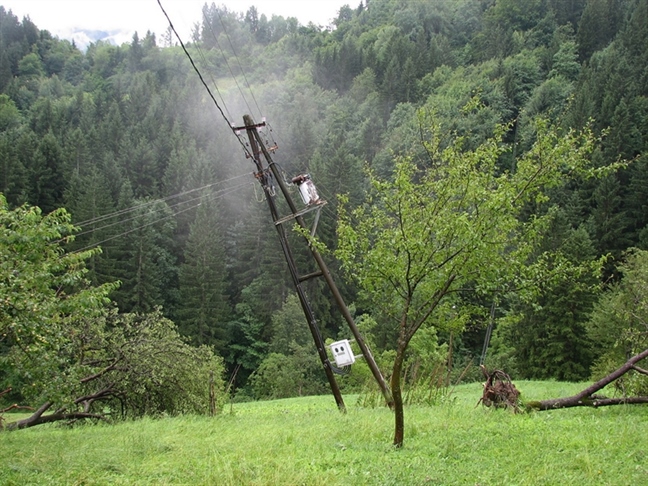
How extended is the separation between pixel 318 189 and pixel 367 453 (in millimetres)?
54400

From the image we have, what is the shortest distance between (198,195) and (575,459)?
2620 inches

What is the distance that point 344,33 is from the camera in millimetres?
157250

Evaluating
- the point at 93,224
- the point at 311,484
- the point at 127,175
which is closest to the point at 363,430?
the point at 311,484

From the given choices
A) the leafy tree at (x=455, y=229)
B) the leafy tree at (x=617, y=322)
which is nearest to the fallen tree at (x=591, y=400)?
the leafy tree at (x=455, y=229)

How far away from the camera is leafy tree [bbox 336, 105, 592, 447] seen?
25.4 feet

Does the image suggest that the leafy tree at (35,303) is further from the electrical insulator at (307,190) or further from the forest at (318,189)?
the electrical insulator at (307,190)

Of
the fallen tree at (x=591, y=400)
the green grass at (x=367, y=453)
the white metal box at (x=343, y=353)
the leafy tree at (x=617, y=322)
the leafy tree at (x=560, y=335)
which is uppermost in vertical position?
the green grass at (x=367, y=453)

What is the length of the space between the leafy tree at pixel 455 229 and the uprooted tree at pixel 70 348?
510cm

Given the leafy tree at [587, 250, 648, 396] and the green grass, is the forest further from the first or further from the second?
the green grass

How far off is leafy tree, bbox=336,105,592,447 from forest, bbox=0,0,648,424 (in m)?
0.10

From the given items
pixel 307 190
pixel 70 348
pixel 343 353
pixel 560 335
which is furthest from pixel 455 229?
pixel 560 335

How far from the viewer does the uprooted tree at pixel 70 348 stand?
30.1 ft

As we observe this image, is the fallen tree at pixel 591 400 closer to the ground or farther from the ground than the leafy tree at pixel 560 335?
farther from the ground

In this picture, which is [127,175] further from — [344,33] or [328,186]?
[344,33]
